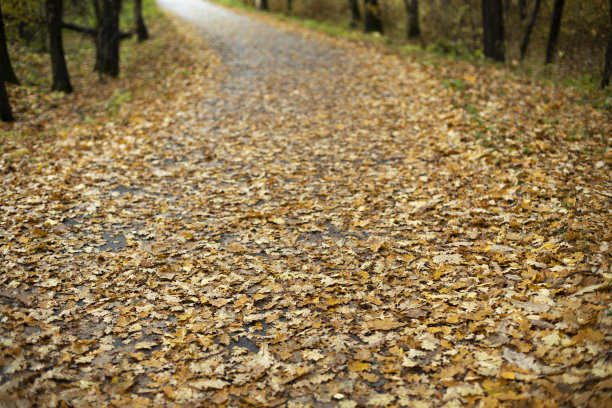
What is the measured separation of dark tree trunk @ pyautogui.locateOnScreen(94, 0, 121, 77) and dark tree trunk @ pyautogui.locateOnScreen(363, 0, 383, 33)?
31.6 ft

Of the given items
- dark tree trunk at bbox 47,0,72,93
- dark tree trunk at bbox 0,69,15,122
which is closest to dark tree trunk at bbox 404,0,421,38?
dark tree trunk at bbox 47,0,72,93

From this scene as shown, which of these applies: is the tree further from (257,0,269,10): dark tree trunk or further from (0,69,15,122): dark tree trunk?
(0,69,15,122): dark tree trunk

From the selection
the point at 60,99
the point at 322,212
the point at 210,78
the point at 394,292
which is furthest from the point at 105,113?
the point at 394,292

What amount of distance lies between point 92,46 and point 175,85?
891 centimetres

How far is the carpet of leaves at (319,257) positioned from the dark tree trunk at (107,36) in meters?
4.73

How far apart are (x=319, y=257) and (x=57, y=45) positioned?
34.6 feet

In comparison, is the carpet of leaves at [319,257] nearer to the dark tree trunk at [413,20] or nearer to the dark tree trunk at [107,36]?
the dark tree trunk at [107,36]

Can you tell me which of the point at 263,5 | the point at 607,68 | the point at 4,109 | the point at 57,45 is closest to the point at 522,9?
the point at 607,68

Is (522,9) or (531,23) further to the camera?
(522,9)

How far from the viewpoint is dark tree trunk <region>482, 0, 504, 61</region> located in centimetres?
1322

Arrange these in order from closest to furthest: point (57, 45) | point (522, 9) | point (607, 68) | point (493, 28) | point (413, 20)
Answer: point (607, 68) < point (57, 45) < point (493, 28) < point (413, 20) < point (522, 9)

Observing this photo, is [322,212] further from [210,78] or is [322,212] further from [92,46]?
[92,46]

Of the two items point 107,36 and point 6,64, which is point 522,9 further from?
point 6,64

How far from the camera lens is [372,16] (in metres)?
19.2
